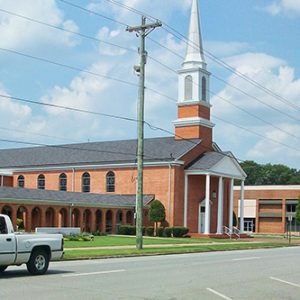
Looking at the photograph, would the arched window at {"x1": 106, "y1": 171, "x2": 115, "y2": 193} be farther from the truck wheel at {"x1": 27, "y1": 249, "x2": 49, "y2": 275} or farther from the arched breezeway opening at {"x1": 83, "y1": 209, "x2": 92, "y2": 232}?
the truck wheel at {"x1": 27, "y1": 249, "x2": 49, "y2": 275}

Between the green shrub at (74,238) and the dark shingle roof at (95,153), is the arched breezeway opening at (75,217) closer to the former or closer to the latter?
the dark shingle roof at (95,153)

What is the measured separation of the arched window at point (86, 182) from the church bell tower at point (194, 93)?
34.9 ft

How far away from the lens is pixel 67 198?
56094 millimetres

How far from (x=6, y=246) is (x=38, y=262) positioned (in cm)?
148

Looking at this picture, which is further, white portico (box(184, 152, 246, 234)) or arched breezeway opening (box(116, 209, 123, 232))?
arched breezeway opening (box(116, 209, 123, 232))

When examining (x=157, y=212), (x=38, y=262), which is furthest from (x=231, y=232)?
(x=38, y=262)

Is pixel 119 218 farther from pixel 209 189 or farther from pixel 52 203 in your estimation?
pixel 52 203

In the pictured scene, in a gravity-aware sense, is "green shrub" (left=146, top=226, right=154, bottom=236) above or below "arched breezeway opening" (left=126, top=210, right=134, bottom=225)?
below

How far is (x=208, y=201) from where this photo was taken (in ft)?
198

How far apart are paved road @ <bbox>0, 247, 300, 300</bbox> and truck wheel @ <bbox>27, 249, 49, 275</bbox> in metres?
0.26

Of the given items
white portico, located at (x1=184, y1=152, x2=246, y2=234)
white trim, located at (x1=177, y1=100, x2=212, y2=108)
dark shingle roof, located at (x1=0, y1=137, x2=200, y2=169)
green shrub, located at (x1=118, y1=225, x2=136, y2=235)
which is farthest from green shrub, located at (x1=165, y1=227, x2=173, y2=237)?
white trim, located at (x1=177, y1=100, x2=212, y2=108)

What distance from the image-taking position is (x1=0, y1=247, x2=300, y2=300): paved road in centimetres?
1403

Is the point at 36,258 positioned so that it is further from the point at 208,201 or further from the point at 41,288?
the point at 208,201

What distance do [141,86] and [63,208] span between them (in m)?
24.4
